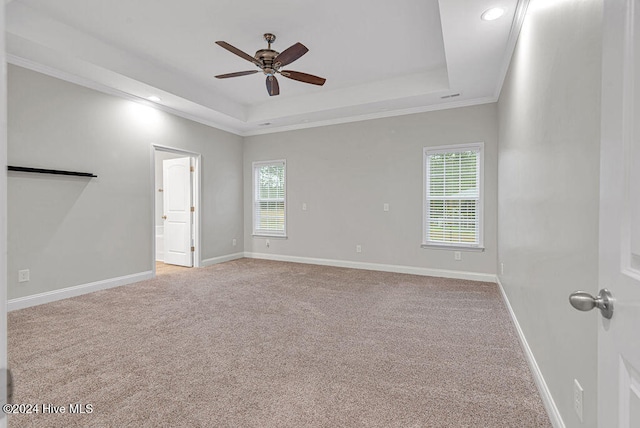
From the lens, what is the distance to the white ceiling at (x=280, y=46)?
287 centimetres

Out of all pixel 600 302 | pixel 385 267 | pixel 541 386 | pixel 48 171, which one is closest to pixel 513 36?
pixel 541 386

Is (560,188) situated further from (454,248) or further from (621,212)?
(454,248)

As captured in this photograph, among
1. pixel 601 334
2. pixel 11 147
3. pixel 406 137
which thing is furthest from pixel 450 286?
pixel 11 147

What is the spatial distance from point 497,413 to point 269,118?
511 cm

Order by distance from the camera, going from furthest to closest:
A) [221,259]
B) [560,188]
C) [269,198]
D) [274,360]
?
[269,198]
[221,259]
[274,360]
[560,188]

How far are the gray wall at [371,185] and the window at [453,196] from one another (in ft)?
0.35

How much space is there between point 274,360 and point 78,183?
337 cm

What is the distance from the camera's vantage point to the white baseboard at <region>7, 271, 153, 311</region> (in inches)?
131

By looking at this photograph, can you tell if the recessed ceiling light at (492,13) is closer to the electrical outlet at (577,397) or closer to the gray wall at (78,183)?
the electrical outlet at (577,397)

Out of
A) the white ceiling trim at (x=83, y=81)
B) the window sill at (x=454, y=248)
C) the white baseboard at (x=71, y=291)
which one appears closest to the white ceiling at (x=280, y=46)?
the white ceiling trim at (x=83, y=81)

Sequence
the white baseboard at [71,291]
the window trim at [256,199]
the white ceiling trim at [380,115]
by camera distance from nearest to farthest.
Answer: the white baseboard at [71,291] → the white ceiling trim at [380,115] → the window trim at [256,199]

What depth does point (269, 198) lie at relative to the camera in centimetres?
639

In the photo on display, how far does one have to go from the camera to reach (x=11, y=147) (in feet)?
10.6

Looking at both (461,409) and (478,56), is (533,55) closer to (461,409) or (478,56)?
(478,56)
